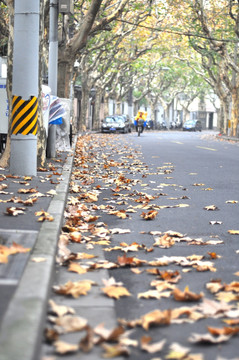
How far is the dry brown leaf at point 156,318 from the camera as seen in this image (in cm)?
410

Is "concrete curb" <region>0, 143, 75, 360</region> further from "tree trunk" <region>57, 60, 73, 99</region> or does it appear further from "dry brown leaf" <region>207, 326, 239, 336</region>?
"tree trunk" <region>57, 60, 73, 99</region>

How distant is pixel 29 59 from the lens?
11.3m

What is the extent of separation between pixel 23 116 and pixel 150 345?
815cm

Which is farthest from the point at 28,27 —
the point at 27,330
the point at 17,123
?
the point at 27,330

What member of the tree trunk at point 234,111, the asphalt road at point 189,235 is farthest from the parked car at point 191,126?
the asphalt road at point 189,235

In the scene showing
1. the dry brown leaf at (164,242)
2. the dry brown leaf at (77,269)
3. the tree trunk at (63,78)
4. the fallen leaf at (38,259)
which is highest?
the tree trunk at (63,78)

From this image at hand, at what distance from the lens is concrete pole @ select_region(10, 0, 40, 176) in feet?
36.9

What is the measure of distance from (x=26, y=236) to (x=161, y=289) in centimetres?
145

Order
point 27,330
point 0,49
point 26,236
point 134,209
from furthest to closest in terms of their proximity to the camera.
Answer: point 0,49
point 134,209
point 26,236
point 27,330

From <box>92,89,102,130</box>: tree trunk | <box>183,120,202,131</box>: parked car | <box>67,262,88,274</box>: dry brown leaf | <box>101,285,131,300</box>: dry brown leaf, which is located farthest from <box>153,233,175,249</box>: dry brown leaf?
<box>183,120,202,131</box>: parked car

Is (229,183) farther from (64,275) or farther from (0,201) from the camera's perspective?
(64,275)

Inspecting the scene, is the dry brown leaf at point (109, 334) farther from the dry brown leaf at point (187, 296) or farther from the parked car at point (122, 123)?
the parked car at point (122, 123)

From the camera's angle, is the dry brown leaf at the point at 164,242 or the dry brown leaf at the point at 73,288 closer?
the dry brown leaf at the point at 73,288

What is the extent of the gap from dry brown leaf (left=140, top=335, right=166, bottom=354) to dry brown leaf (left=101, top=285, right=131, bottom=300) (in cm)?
95
